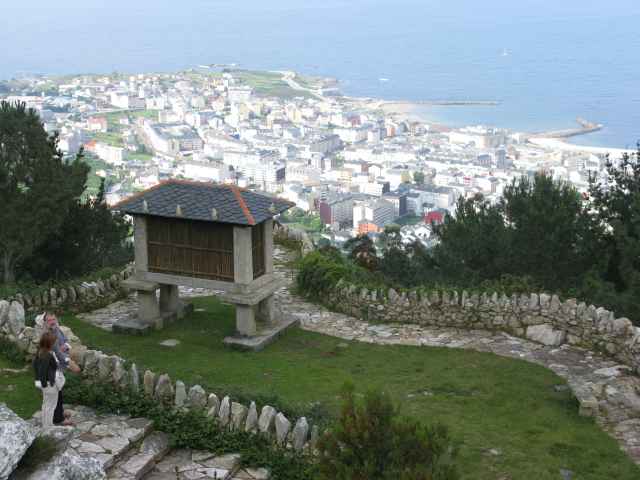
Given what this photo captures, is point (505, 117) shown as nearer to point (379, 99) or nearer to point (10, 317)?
point (379, 99)

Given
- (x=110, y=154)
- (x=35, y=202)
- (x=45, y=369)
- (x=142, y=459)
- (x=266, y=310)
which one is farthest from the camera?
(x=110, y=154)

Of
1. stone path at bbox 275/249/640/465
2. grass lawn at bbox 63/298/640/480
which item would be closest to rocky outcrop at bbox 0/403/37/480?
grass lawn at bbox 63/298/640/480

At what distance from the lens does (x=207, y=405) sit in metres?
8.70

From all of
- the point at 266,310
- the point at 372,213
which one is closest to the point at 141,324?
the point at 266,310

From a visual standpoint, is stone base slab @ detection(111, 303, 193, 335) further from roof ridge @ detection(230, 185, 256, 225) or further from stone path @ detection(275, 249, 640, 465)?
roof ridge @ detection(230, 185, 256, 225)

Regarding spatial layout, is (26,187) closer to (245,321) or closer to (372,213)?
(245,321)

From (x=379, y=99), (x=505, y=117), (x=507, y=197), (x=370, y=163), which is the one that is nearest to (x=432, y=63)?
(x=379, y=99)

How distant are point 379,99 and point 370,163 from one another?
1574 inches

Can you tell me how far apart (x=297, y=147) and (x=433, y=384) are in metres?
86.7

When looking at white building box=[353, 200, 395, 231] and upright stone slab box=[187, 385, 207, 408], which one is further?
white building box=[353, 200, 395, 231]

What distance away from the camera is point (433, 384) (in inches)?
437

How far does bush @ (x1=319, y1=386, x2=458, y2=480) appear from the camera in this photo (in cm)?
608

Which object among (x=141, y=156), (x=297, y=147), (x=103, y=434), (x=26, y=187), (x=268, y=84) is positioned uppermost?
(x=268, y=84)

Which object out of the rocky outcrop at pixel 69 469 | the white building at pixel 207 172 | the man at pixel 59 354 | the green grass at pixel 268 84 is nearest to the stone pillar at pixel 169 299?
the man at pixel 59 354
